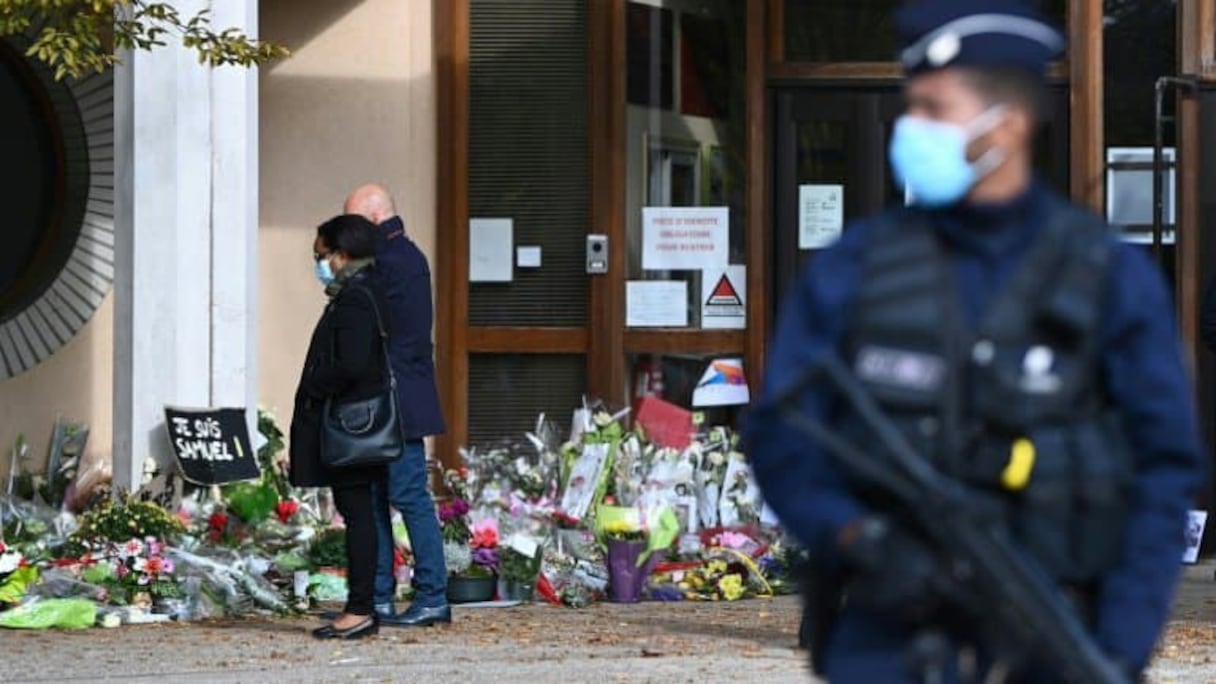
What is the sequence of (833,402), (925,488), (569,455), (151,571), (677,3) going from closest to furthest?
(925,488), (833,402), (151,571), (569,455), (677,3)

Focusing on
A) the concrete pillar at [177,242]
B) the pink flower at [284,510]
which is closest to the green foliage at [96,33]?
the concrete pillar at [177,242]

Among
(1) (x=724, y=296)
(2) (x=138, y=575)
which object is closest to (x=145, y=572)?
(2) (x=138, y=575)

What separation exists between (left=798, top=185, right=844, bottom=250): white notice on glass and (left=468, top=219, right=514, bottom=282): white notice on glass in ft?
5.02

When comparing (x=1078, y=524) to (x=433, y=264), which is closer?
Result: (x=1078, y=524)

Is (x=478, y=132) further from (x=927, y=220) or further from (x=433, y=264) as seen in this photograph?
(x=927, y=220)

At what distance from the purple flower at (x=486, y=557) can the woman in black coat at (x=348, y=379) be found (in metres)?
1.53

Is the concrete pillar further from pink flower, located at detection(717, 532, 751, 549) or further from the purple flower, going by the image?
pink flower, located at detection(717, 532, 751, 549)

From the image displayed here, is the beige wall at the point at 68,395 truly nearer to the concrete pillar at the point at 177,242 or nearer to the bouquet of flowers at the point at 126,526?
the concrete pillar at the point at 177,242

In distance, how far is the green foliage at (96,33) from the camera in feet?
28.7

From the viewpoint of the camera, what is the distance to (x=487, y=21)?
12.6 meters

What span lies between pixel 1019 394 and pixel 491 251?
9372mm

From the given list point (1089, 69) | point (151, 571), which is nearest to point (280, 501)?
point (151, 571)

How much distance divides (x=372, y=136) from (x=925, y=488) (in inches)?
380

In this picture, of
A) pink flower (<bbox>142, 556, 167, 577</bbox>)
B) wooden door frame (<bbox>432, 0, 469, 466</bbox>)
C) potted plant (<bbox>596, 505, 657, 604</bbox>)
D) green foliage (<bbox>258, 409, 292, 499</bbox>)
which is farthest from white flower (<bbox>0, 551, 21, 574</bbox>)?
wooden door frame (<bbox>432, 0, 469, 466</bbox>)
